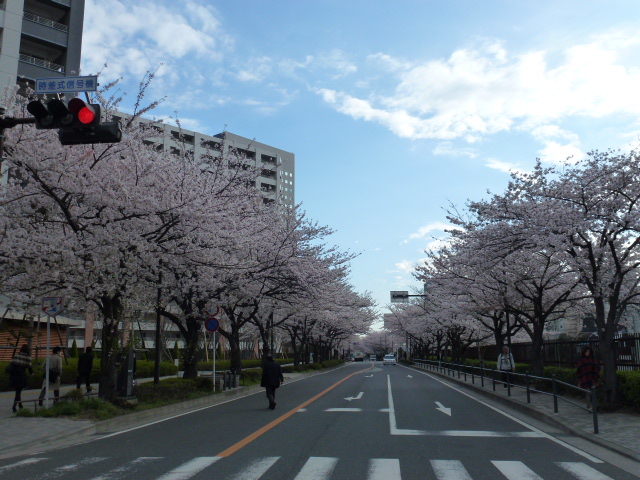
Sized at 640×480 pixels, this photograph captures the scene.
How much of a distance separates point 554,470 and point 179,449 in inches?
224

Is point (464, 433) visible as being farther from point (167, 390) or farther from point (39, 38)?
point (39, 38)

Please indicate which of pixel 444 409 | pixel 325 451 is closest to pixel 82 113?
pixel 325 451

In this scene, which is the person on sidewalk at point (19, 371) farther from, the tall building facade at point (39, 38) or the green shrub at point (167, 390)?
the tall building facade at point (39, 38)

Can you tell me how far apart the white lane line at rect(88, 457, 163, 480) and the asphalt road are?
0.01 metres

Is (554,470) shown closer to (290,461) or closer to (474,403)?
(290,461)

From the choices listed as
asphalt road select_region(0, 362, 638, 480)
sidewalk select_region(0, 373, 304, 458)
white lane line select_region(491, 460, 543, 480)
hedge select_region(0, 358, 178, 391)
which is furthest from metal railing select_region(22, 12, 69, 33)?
white lane line select_region(491, 460, 543, 480)

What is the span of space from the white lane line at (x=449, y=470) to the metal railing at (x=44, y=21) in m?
34.8

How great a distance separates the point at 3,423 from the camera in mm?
11961

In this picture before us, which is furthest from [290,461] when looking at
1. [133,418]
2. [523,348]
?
[523,348]

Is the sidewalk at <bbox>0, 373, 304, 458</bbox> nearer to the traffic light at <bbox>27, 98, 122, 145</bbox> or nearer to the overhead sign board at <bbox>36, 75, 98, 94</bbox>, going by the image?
the traffic light at <bbox>27, 98, 122, 145</bbox>

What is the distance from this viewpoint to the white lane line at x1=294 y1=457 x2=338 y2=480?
23.1 feet

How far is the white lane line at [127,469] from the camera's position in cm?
716

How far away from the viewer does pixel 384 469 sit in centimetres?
745

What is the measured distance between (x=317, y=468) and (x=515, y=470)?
264 centimetres
